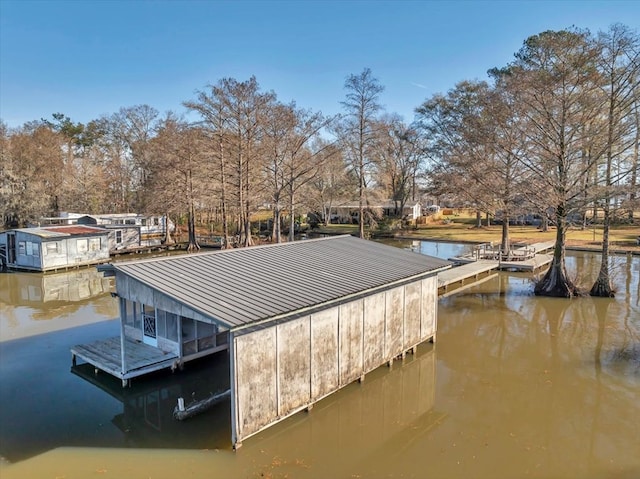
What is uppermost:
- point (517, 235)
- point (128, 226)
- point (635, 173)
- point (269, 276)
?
point (635, 173)

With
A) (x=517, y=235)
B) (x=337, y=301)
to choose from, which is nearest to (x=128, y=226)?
(x=337, y=301)

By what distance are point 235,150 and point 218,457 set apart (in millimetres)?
24427

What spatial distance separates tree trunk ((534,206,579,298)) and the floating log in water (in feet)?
50.6

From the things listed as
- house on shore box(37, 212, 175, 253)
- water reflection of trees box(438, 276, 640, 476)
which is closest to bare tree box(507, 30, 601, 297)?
water reflection of trees box(438, 276, 640, 476)

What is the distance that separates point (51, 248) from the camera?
2598 centimetres

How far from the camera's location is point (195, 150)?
31984 millimetres

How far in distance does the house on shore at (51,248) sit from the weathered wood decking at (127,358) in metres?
16.6

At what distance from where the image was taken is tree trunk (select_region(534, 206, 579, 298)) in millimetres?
19109

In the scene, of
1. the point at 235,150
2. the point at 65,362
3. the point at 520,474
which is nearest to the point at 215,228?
the point at 235,150

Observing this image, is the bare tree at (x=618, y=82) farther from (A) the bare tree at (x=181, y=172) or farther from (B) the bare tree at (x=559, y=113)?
(A) the bare tree at (x=181, y=172)

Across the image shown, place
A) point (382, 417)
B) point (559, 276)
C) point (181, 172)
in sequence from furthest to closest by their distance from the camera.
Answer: point (181, 172) < point (559, 276) < point (382, 417)

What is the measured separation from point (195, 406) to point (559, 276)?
16543 millimetres

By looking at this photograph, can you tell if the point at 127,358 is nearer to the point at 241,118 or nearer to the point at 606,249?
the point at 606,249

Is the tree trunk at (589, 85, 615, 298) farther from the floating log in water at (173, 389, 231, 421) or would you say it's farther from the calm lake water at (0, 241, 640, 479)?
the floating log in water at (173, 389, 231, 421)
